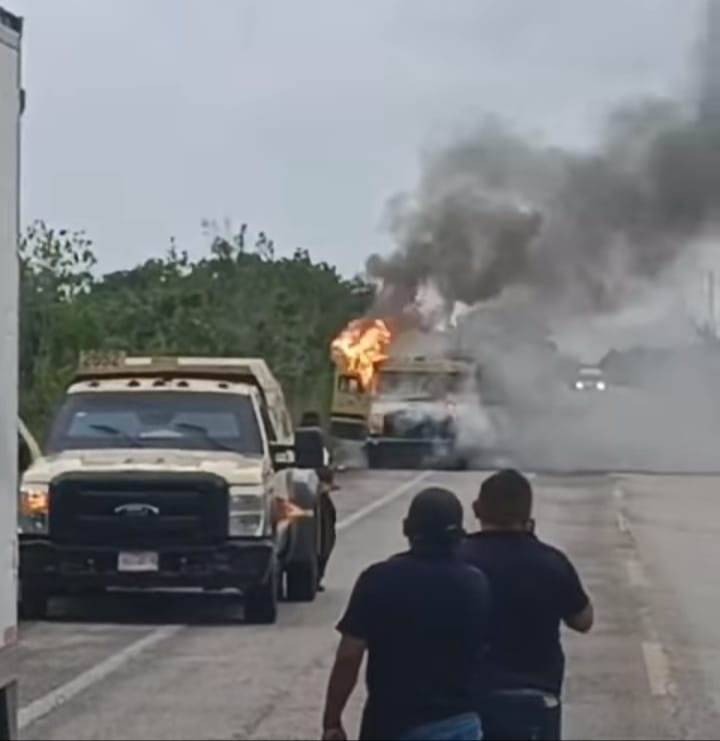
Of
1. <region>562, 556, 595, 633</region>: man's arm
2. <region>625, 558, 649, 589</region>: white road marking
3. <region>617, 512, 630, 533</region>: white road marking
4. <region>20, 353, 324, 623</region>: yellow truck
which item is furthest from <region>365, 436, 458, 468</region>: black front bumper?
<region>562, 556, 595, 633</region>: man's arm

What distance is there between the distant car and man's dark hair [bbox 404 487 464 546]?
2039 inches

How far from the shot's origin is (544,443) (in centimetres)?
5588

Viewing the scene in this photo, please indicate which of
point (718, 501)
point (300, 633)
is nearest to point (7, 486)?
point (300, 633)

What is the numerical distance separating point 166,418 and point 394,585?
1334 cm

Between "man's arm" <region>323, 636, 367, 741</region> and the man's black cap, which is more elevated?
"man's arm" <region>323, 636, 367, 741</region>

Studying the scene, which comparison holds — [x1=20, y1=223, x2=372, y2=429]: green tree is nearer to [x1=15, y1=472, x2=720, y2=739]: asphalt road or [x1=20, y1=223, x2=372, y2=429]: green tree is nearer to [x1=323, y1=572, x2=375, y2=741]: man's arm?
[x1=15, y1=472, x2=720, y2=739]: asphalt road

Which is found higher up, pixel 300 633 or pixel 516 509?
pixel 516 509

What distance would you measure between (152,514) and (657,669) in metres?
4.63

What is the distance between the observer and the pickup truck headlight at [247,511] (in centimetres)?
1955

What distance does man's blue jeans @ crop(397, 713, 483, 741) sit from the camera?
7.66 m

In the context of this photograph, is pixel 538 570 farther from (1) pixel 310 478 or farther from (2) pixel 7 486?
(1) pixel 310 478

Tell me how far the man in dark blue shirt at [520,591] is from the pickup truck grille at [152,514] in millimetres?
11029

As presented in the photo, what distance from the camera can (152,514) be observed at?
19547 millimetres

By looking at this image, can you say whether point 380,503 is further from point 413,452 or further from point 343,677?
point 343,677
